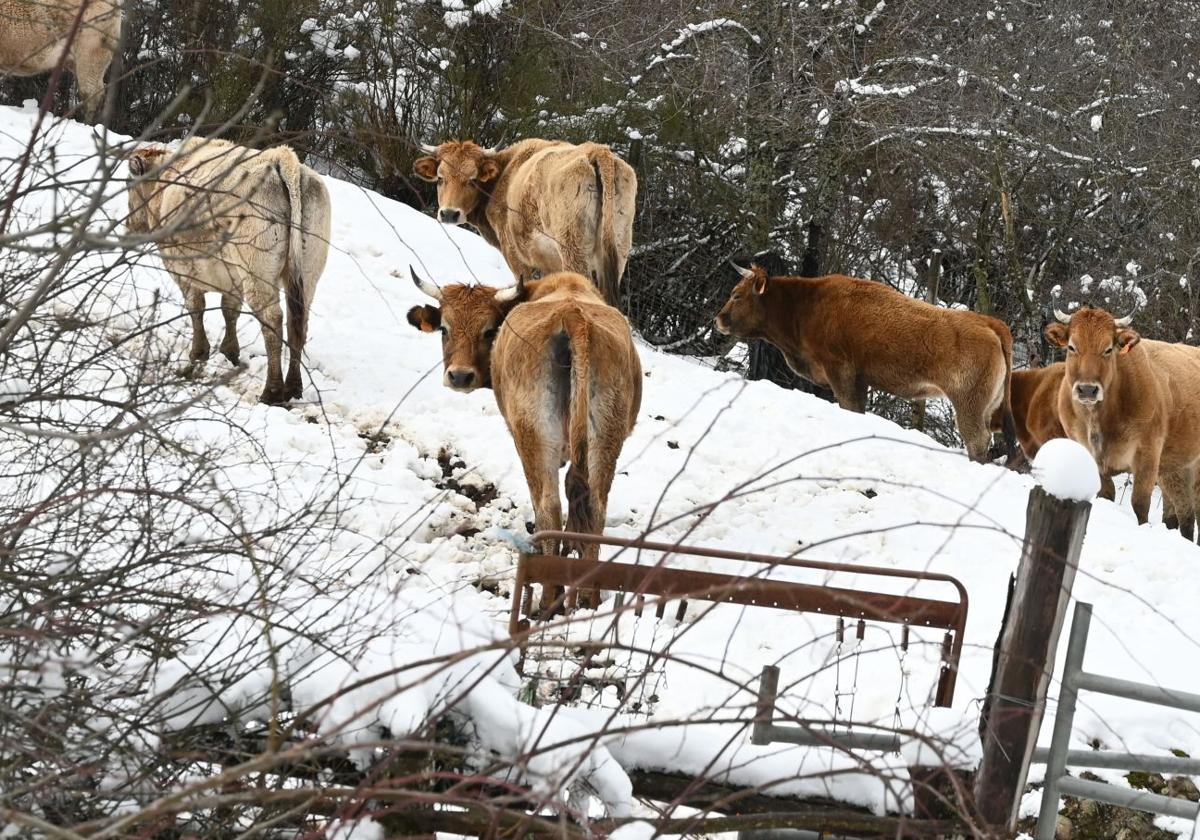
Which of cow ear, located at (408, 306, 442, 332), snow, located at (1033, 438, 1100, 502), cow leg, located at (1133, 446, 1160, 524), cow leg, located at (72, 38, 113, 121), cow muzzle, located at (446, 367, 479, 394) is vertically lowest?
cow leg, located at (1133, 446, 1160, 524)

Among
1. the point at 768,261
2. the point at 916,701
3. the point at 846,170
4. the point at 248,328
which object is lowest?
the point at 916,701

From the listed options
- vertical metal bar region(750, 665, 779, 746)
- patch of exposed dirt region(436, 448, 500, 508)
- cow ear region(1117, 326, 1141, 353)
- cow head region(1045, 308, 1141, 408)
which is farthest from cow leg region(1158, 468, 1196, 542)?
vertical metal bar region(750, 665, 779, 746)

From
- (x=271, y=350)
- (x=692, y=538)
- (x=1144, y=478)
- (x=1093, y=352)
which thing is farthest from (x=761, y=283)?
(x=692, y=538)

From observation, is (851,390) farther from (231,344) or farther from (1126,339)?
(231,344)

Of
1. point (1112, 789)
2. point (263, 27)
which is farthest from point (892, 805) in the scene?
point (263, 27)

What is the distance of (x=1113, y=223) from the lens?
20375mm

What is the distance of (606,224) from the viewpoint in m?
11.6

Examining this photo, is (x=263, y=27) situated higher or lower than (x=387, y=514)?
higher

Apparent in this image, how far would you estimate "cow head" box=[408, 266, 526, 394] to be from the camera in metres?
8.03

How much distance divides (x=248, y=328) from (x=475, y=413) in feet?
8.07

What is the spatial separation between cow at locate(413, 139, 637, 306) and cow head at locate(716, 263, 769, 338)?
2313 mm

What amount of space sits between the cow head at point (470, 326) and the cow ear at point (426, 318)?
0.05ft

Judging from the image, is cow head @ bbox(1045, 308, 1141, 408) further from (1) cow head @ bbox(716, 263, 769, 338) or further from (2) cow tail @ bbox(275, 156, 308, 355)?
(2) cow tail @ bbox(275, 156, 308, 355)

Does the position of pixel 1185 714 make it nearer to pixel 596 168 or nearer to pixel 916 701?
pixel 916 701
